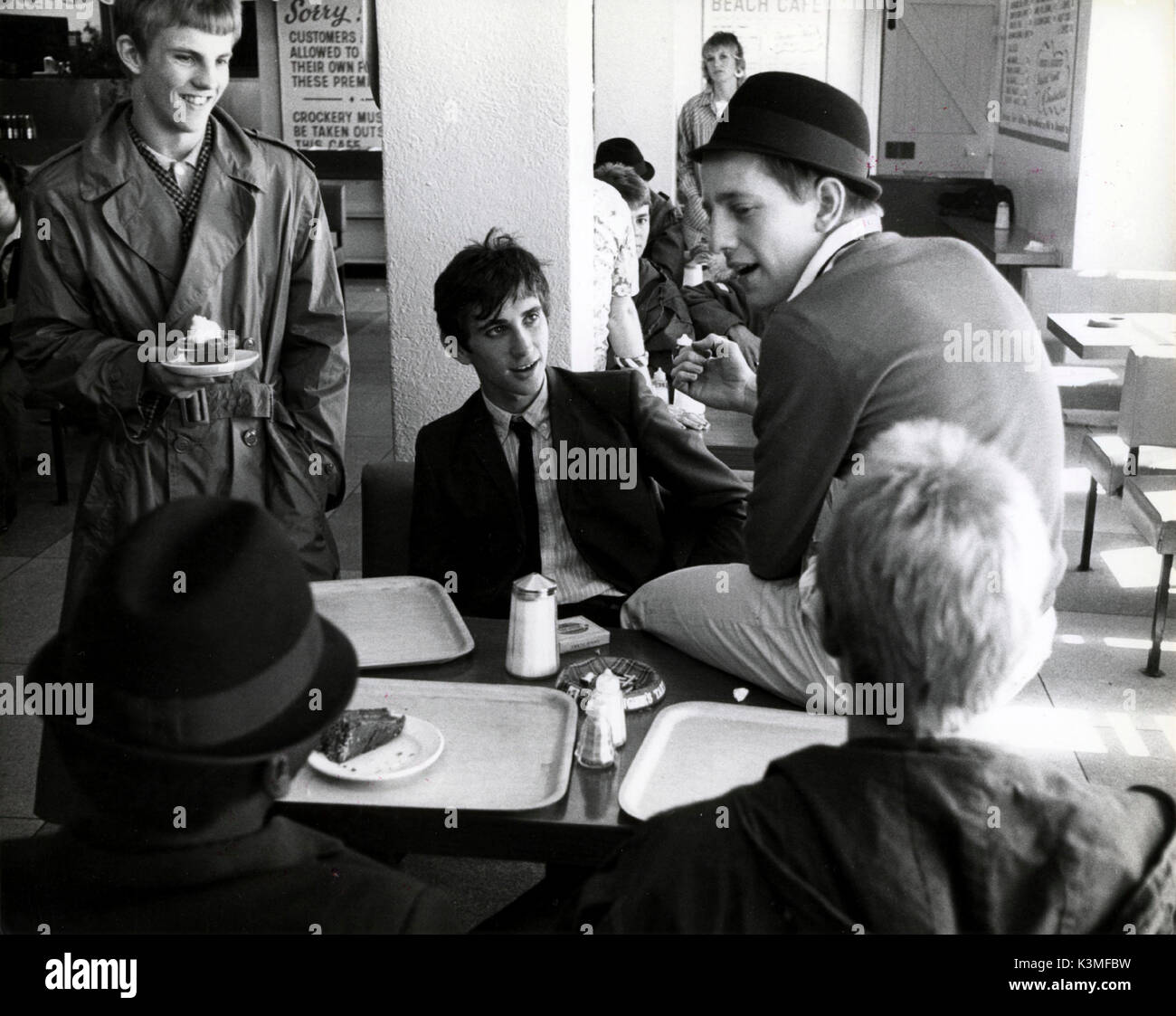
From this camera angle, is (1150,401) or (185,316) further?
(1150,401)

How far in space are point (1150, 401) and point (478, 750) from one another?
229 centimetres

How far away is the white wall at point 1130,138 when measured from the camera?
15.1 feet

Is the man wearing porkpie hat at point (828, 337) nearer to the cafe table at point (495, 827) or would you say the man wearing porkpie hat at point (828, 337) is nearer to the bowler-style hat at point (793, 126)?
the bowler-style hat at point (793, 126)

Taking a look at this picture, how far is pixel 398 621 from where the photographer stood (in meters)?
1.93

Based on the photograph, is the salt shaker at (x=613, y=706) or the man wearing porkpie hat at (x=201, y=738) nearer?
the man wearing porkpie hat at (x=201, y=738)

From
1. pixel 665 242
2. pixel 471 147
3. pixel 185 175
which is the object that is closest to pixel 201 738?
pixel 185 175

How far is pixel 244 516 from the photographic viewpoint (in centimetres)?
102

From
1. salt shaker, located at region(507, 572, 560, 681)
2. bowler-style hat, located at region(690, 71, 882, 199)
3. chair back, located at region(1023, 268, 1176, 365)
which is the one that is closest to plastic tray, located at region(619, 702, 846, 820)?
salt shaker, located at region(507, 572, 560, 681)

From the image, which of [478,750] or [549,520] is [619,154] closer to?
[549,520]

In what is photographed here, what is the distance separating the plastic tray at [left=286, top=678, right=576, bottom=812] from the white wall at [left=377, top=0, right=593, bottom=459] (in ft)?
3.34

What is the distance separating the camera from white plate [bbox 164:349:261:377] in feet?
4.43

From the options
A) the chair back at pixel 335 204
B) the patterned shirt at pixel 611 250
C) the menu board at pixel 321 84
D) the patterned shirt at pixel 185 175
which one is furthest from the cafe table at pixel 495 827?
the menu board at pixel 321 84

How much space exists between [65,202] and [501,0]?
1118 mm

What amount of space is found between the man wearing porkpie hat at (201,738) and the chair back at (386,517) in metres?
1.21
